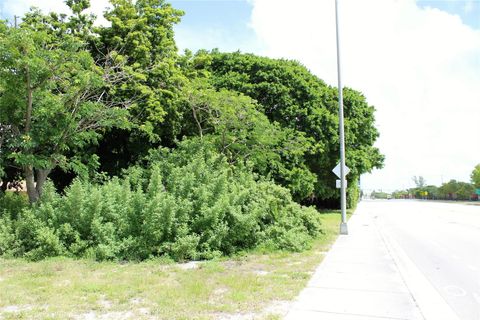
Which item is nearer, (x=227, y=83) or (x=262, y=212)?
(x=262, y=212)

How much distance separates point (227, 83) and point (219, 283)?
18.5m

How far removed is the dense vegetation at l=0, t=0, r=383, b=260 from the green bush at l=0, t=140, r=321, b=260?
0.04 m

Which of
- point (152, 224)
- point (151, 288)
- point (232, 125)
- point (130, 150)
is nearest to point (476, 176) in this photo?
point (232, 125)

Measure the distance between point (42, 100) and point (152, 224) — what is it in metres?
5.29

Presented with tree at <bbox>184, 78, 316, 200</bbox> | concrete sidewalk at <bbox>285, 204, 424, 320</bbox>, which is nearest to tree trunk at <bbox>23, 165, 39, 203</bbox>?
tree at <bbox>184, 78, 316, 200</bbox>

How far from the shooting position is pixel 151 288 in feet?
22.9

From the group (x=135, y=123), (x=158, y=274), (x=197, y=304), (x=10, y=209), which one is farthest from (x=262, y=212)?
(x=10, y=209)

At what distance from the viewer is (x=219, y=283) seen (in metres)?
7.48

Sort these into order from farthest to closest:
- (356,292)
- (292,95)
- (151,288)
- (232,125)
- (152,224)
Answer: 1. (292,95)
2. (232,125)
3. (152,224)
4. (151,288)
5. (356,292)

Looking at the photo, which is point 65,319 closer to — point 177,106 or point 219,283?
point 219,283

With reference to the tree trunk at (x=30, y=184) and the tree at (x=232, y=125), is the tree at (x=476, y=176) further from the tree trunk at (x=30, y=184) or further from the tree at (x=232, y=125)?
the tree trunk at (x=30, y=184)

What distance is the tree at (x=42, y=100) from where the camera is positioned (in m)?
11.0

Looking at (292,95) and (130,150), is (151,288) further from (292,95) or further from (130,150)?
(292,95)

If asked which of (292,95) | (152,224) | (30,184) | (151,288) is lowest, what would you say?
(151,288)
